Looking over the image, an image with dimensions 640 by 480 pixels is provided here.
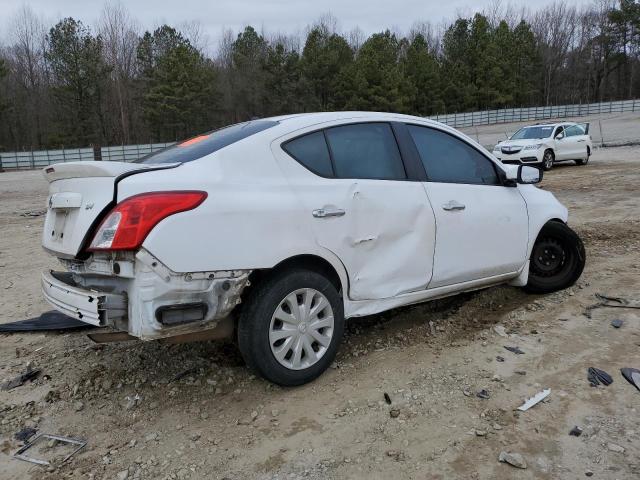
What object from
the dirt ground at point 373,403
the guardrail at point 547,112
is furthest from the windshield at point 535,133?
the guardrail at point 547,112

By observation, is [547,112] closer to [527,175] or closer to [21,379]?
[527,175]

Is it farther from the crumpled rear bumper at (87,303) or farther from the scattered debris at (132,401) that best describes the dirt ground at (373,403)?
the crumpled rear bumper at (87,303)

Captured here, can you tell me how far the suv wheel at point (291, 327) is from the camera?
3.04 metres

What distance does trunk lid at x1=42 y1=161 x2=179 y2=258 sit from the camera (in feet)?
9.48

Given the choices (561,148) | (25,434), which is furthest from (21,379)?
(561,148)

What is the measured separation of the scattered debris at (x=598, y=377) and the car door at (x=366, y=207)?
3.87 feet

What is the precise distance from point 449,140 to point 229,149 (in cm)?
183

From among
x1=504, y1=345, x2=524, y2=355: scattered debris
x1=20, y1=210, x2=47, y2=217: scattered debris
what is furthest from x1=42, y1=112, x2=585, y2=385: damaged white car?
x1=20, y1=210, x2=47, y2=217: scattered debris

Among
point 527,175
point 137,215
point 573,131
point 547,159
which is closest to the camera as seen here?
point 137,215

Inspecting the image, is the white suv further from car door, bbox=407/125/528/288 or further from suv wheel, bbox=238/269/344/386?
suv wheel, bbox=238/269/344/386

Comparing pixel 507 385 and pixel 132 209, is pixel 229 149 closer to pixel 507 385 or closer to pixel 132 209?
pixel 132 209

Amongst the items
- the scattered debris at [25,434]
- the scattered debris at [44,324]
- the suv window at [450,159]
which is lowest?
the scattered debris at [25,434]

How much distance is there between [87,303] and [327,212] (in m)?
1.44

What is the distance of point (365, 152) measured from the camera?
360cm
